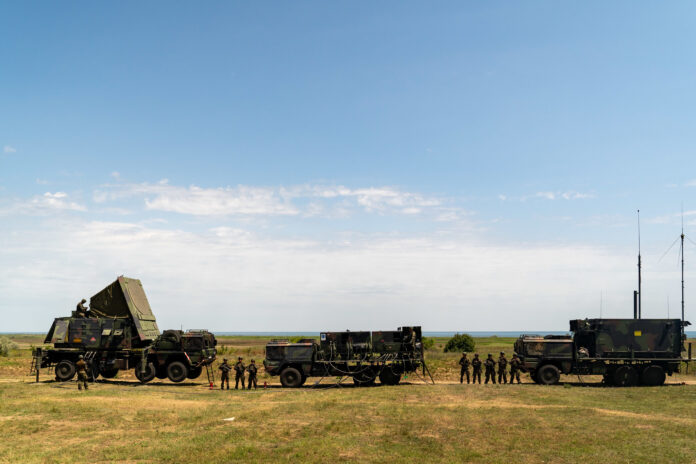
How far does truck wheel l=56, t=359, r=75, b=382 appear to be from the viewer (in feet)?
85.0

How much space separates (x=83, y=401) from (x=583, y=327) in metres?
20.6

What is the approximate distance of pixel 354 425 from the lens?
14.4 metres

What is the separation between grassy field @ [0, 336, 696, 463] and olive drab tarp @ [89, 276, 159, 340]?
5.21 m

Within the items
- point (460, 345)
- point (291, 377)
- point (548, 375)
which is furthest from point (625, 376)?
point (460, 345)

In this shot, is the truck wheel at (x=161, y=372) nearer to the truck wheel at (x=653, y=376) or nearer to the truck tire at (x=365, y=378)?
the truck tire at (x=365, y=378)

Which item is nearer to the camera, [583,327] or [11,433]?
[11,433]

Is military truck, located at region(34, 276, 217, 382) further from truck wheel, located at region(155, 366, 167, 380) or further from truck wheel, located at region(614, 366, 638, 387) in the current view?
truck wheel, located at region(614, 366, 638, 387)

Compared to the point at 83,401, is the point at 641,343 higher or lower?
higher

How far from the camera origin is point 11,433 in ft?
44.6

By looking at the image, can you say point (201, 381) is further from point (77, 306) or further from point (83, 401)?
point (83, 401)

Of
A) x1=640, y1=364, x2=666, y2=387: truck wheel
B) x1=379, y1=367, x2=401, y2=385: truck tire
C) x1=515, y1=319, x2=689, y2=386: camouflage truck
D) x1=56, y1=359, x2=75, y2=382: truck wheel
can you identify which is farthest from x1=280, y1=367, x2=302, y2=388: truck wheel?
x1=640, y1=364, x2=666, y2=387: truck wheel

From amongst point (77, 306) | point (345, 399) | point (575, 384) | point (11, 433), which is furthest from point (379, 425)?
point (77, 306)

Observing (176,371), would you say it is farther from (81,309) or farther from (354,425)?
(354,425)

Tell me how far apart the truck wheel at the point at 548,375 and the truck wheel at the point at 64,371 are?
2157 cm
